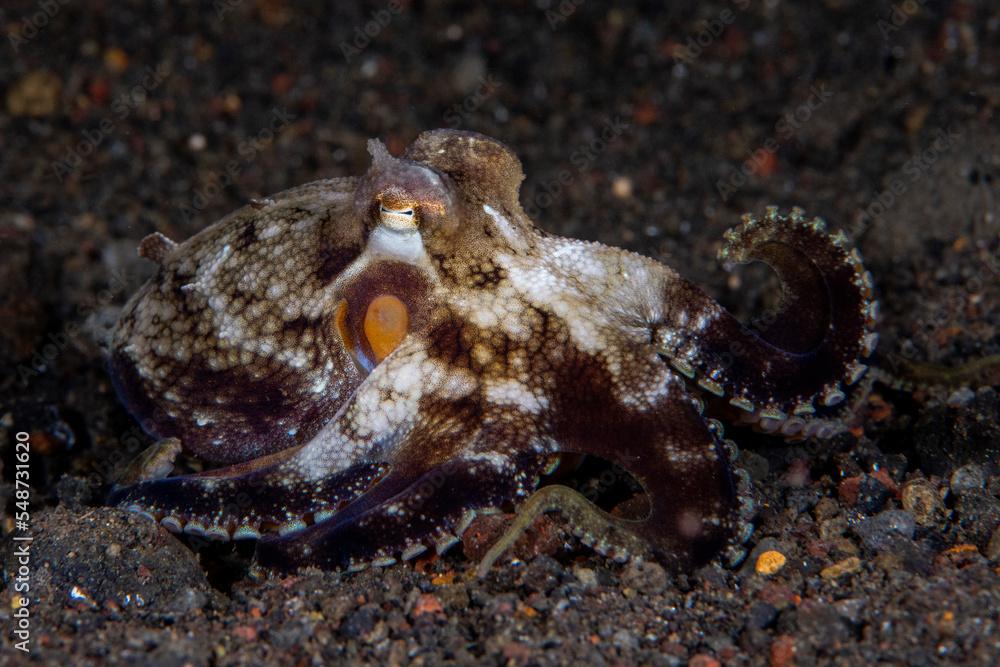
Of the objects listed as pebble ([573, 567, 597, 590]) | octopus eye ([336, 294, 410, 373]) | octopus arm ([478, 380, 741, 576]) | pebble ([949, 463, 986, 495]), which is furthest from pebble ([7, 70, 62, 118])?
pebble ([949, 463, 986, 495])

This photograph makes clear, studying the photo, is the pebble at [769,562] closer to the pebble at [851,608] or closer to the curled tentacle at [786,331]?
the pebble at [851,608]

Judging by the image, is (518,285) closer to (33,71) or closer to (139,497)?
(139,497)

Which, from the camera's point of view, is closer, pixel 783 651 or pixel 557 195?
pixel 783 651

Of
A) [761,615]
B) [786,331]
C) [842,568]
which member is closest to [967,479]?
[842,568]

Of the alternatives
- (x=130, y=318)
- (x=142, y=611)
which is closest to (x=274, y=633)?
(x=142, y=611)

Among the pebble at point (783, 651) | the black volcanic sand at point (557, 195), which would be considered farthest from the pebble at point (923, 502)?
the pebble at point (783, 651)

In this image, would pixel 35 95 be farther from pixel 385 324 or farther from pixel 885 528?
pixel 885 528

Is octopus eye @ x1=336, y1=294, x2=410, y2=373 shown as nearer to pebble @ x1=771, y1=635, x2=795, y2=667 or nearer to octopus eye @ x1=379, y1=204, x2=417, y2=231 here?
octopus eye @ x1=379, y1=204, x2=417, y2=231

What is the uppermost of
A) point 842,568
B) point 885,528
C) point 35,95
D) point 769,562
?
point 885,528
